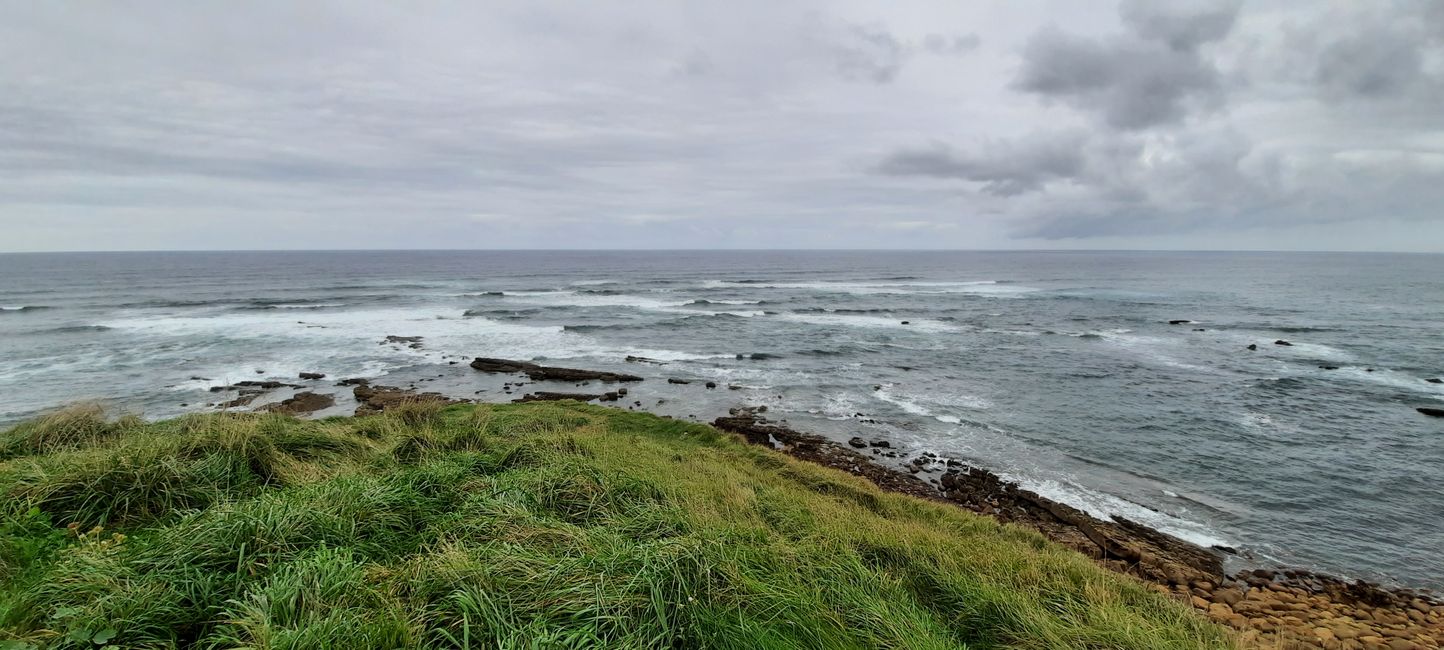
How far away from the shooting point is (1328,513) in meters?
15.5

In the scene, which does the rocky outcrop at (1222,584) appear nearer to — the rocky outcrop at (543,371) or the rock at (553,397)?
the rock at (553,397)

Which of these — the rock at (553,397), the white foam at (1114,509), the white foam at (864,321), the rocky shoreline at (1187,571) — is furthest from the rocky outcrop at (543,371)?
the white foam at (864,321)

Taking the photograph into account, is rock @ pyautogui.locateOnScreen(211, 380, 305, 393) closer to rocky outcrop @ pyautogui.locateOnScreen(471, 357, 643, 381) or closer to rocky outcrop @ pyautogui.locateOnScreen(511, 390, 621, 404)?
rocky outcrop @ pyautogui.locateOnScreen(471, 357, 643, 381)

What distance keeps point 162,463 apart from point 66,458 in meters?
1.78

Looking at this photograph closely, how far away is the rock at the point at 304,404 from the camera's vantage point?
23.0 meters

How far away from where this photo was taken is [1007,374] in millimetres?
30703

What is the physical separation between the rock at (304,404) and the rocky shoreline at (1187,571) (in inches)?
650

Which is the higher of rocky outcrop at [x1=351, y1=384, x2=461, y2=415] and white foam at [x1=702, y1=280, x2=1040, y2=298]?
white foam at [x1=702, y1=280, x2=1040, y2=298]

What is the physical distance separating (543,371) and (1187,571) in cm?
2644

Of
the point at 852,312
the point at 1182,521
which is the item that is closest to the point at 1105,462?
the point at 1182,521

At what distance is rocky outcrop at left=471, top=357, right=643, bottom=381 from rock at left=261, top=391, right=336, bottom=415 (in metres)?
7.45

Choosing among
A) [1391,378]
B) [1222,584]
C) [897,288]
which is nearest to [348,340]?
[1222,584]

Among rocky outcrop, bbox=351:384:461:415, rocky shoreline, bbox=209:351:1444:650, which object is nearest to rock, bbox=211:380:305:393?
rocky outcrop, bbox=351:384:461:415

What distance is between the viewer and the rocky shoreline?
9.84 m
